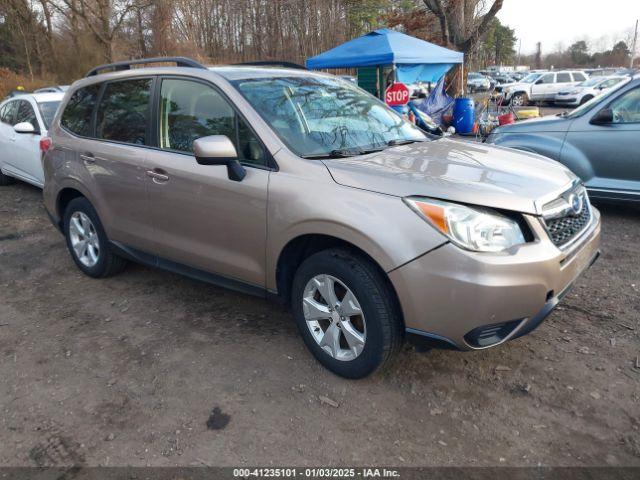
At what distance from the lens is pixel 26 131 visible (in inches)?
263

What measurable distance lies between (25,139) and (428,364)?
683 centimetres

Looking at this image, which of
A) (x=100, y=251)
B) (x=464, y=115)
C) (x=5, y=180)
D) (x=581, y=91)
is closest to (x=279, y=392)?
(x=100, y=251)

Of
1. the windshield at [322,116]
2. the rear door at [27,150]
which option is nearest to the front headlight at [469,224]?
the windshield at [322,116]

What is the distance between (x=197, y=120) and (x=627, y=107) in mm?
Result: 4657

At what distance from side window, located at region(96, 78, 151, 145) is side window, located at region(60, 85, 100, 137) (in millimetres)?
149

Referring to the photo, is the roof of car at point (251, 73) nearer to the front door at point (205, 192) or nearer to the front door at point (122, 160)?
the front door at point (205, 192)

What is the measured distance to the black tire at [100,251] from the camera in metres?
4.38

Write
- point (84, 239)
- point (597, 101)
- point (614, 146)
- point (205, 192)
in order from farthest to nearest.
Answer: point (597, 101) < point (614, 146) < point (84, 239) < point (205, 192)

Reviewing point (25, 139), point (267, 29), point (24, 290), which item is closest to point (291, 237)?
point (24, 290)

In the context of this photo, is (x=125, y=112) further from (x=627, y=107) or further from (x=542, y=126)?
(x=627, y=107)

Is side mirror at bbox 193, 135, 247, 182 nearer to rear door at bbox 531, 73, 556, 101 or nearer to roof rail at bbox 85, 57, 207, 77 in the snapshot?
roof rail at bbox 85, 57, 207, 77

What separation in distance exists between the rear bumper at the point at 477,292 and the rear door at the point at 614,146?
3552mm

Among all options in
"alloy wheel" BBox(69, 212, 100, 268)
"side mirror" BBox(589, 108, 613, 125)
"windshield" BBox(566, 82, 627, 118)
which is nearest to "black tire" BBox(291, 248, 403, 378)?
"alloy wheel" BBox(69, 212, 100, 268)

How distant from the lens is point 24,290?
180 inches
